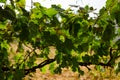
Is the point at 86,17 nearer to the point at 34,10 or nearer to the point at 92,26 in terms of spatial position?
the point at 92,26

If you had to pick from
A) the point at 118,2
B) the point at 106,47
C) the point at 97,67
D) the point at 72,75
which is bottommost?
the point at 72,75

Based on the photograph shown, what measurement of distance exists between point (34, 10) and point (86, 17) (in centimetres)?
37

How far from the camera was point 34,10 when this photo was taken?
2.04 metres

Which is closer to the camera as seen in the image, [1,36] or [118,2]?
[118,2]

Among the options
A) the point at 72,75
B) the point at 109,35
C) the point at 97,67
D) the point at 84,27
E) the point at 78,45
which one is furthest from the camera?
the point at 72,75

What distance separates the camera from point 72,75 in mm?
8578

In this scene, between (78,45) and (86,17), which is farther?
(78,45)

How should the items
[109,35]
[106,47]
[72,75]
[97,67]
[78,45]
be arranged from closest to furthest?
[109,35]
[78,45]
[106,47]
[97,67]
[72,75]

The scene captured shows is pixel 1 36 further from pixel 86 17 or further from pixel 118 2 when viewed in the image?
pixel 118 2

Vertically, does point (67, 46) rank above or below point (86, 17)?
below

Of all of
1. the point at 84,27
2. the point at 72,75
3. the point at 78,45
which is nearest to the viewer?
the point at 84,27

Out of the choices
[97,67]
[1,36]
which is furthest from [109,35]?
[97,67]

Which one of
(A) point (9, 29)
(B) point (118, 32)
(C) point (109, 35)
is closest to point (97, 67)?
(B) point (118, 32)

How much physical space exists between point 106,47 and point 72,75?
6.13 m
